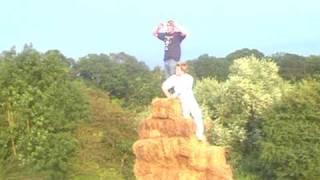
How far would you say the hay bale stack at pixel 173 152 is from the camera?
1488cm

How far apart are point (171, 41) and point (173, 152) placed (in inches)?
87.8

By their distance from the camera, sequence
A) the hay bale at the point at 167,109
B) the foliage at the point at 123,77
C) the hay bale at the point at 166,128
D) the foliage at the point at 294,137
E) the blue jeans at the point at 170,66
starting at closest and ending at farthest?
the hay bale at the point at 166,128 < the hay bale at the point at 167,109 < the blue jeans at the point at 170,66 < the foliage at the point at 294,137 < the foliage at the point at 123,77

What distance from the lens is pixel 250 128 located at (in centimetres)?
3139

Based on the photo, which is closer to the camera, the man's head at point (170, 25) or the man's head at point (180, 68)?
the man's head at point (180, 68)

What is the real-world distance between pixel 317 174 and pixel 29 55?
11.1 meters

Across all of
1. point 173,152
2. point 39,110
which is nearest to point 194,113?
point 173,152

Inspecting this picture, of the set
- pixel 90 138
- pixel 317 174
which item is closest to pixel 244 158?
pixel 317 174

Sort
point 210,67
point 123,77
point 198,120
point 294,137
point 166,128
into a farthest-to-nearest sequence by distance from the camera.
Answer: point 210,67
point 123,77
point 294,137
point 166,128
point 198,120

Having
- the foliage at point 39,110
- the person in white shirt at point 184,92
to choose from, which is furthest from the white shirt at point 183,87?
the foliage at point 39,110

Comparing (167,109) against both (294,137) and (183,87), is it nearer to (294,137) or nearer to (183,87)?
(183,87)

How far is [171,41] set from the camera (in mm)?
15383

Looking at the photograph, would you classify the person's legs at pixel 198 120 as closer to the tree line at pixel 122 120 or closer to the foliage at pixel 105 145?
the tree line at pixel 122 120

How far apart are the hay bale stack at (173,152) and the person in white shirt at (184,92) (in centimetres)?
14

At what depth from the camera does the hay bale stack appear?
14.9m
